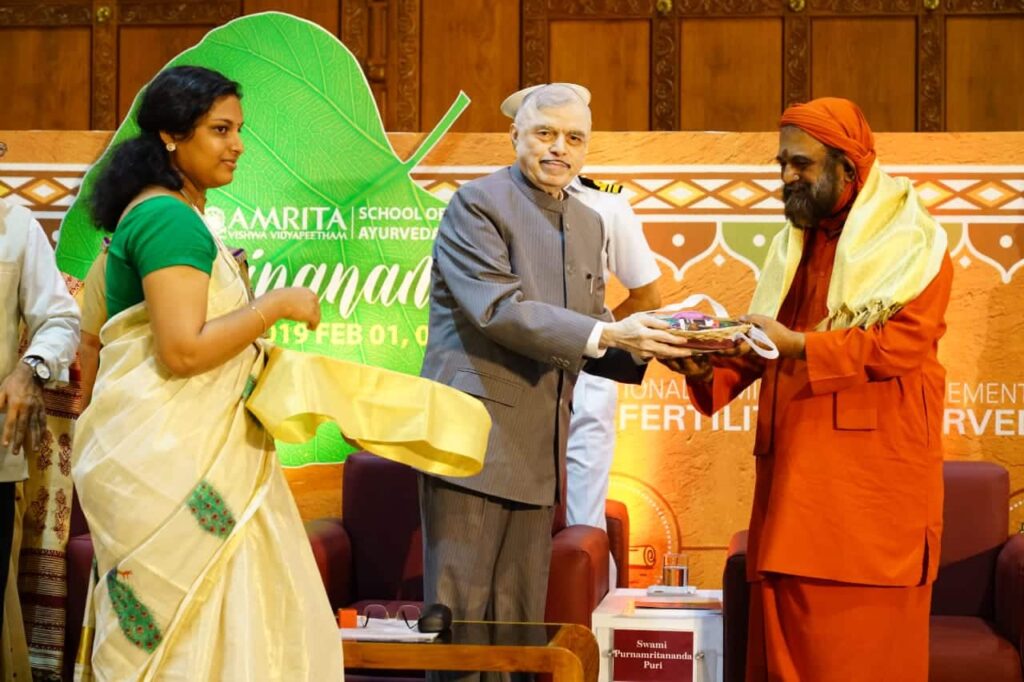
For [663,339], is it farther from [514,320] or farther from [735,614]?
[735,614]

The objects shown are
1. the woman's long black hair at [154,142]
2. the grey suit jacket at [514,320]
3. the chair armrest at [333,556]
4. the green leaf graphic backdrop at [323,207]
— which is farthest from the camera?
the green leaf graphic backdrop at [323,207]

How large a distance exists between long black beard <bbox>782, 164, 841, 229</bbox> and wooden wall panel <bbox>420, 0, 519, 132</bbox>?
364 cm

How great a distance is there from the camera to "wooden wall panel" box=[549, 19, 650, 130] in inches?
267

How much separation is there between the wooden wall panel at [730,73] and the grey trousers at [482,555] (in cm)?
399

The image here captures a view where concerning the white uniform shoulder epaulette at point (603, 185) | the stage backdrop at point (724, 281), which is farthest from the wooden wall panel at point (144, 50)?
the white uniform shoulder epaulette at point (603, 185)

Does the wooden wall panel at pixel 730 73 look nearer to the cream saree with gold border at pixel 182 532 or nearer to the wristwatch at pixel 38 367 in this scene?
the wristwatch at pixel 38 367

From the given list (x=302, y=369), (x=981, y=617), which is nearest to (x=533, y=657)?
(x=302, y=369)

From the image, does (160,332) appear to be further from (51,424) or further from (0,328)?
(51,424)

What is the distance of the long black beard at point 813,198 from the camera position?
3270mm

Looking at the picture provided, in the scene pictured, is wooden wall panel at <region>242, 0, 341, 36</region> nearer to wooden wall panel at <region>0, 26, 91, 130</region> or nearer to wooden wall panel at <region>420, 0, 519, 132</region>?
wooden wall panel at <region>420, 0, 519, 132</region>

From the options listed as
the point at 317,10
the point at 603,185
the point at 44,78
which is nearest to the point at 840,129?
the point at 603,185

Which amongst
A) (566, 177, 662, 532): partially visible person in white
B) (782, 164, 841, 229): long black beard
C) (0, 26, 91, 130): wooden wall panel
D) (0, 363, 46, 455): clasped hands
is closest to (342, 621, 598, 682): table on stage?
(0, 363, 46, 455): clasped hands

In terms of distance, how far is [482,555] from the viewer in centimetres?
304

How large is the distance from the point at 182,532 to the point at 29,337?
4.27ft
